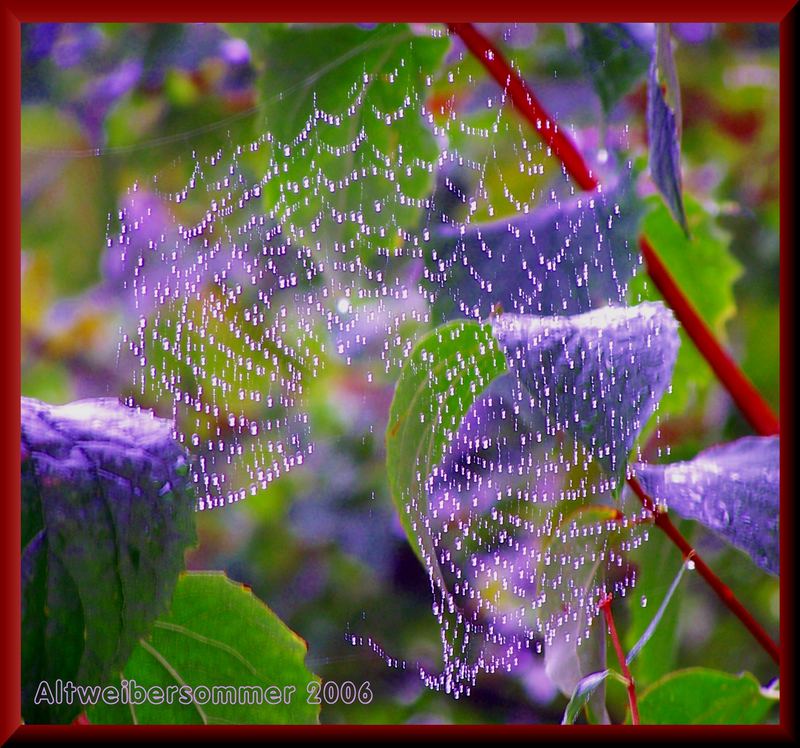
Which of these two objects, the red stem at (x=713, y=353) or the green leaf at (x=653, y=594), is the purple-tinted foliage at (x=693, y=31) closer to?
the red stem at (x=713, y=353)

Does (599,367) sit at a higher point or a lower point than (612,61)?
lower

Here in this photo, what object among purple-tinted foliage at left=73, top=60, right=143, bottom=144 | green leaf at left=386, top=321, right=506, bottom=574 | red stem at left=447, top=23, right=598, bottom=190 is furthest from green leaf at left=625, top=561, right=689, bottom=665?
purple-tinted foliage at left=73, top=60, right=143, bottom=144

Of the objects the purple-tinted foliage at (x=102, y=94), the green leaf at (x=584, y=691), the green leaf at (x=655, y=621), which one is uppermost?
the purple-tinted foliage at (x=102, y=94)

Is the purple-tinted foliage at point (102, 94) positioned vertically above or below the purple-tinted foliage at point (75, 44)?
below

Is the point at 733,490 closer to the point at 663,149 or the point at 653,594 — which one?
the point at 653,594

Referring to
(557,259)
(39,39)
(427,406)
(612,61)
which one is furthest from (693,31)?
(39,39)

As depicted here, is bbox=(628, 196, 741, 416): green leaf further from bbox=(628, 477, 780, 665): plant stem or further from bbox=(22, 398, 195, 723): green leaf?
bbox=(22, 398, 195, 723): green leaf

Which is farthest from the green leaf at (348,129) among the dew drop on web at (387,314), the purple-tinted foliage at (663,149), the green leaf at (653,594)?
the green leaf at (653,594)
